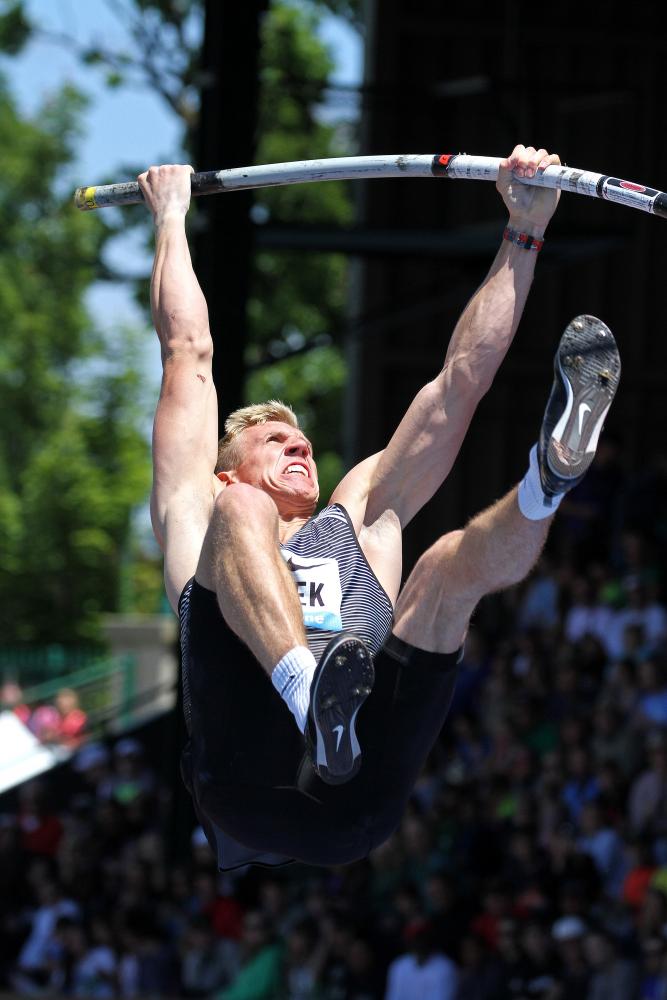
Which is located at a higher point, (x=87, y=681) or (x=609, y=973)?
(x=609, y=973)

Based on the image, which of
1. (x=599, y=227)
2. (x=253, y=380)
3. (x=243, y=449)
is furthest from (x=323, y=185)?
(x=243, y=449)

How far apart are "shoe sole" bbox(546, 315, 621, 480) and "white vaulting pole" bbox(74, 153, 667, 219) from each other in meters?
0.43

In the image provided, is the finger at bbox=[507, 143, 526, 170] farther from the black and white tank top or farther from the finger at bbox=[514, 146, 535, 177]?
the black and white tank top

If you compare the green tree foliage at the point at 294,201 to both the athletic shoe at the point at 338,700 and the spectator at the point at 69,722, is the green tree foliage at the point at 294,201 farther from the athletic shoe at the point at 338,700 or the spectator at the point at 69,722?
the athletic shoe at the point at 338,700

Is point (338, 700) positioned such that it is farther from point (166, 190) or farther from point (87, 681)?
point (87, 681)

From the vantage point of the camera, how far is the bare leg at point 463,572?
393cm

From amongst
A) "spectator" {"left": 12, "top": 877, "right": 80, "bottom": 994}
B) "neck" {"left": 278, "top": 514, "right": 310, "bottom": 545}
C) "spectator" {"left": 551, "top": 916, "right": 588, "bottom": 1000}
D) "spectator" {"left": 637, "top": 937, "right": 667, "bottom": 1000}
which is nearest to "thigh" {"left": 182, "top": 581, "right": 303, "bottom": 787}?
"neck" {"left": 278, "top": 514, "right": 310, "bottom": 545}

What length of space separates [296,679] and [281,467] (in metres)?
0.92

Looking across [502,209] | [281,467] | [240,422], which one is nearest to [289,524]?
[281,467]

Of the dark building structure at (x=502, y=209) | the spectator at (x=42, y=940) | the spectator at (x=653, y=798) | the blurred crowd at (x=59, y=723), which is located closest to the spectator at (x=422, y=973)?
the spectator at (x=653, y=798)

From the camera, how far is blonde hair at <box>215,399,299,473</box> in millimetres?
4715

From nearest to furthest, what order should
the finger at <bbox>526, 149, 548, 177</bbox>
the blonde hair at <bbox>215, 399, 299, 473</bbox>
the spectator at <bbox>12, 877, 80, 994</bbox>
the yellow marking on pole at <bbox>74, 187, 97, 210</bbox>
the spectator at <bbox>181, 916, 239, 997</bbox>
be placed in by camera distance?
the finger at <bbox>526, 149, 548, 177</bbox> < the blonde hair at <bbox>215, 399, 299, 473</bbox> < the yellow marking on pole at <bbox>74, 187, 97, 210</bbox> < the spectator at <bbox>181, 916, 239, 997</bbox> < the spectator at <bbox>12, 877, 80, 994</bbox>

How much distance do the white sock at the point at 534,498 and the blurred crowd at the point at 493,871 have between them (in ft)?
13.6

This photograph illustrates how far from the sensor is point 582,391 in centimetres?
378
